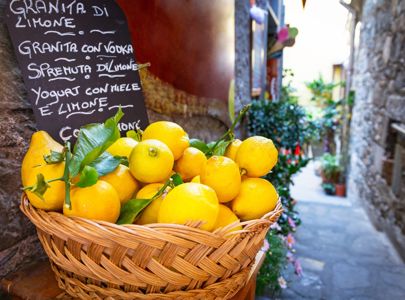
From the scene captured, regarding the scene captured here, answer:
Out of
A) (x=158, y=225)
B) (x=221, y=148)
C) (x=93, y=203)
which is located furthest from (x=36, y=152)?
(x=221, y=148)

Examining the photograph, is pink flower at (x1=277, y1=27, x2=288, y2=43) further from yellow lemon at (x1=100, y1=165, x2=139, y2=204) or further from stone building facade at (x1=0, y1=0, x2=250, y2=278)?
yellow lemon at (x1=100, y1=165, x2=139, y2=204)

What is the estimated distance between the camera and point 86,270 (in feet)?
1.91

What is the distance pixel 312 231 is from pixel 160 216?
10.2 feet

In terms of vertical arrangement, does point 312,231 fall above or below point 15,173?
below

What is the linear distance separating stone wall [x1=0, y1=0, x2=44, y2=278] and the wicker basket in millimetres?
256

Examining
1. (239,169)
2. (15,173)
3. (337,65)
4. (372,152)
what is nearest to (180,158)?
(239,169)

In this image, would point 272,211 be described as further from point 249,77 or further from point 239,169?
point 249,77

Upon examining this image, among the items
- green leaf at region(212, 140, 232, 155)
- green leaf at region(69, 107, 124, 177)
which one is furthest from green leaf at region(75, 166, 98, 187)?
green leaf at region(212, 140, 232, 155)

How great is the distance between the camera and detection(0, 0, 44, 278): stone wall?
0.82 m

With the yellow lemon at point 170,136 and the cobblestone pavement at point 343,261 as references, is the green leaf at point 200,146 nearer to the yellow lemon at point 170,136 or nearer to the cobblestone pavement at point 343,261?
the yellow lemon at point 170,136

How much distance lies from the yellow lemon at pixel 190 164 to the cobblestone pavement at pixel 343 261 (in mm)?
1762

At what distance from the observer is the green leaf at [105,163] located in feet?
2.06

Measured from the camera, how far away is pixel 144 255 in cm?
Answer: 55

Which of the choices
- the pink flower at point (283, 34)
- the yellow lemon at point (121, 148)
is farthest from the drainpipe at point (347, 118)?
the yellow lemon at point (121, 148)
